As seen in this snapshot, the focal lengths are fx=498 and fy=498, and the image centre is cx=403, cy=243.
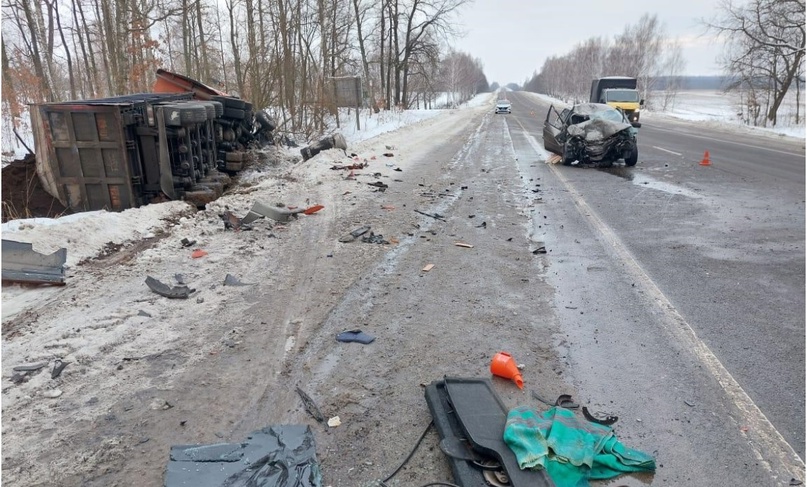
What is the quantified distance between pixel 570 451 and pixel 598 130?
479 inches

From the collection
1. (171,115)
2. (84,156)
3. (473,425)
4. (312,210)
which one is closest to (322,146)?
(171,115)

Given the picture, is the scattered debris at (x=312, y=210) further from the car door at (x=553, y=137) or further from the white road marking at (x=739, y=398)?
the car door at (x=553, y=137)

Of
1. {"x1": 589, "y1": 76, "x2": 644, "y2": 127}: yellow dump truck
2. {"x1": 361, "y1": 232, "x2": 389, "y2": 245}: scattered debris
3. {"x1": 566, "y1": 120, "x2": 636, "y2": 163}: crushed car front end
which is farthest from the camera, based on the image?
{"x1": 589, "y1": 76, "x2": 644, "y2": 127}: yellow dump truck

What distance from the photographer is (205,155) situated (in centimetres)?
1072

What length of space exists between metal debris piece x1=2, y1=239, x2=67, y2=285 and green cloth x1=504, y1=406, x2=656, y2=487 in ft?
15.0

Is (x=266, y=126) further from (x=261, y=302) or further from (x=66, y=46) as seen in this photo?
(x=66, y=46)

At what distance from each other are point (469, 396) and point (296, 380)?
3.90ft

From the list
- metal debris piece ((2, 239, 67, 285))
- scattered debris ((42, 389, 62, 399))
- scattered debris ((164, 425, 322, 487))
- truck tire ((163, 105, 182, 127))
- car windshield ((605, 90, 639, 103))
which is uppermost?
car windshield ((605, 90, 639, 103))

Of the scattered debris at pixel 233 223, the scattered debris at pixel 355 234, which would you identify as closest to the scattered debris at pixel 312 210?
the scattered debris at pixel 233 223

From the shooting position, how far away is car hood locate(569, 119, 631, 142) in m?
13.2

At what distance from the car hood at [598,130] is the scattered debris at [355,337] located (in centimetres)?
1095

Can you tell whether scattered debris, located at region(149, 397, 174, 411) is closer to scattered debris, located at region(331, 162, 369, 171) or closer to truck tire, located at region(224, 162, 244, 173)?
scattered debris, located at region(331, 162, 369, 171)

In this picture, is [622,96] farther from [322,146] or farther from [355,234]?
[355,234]

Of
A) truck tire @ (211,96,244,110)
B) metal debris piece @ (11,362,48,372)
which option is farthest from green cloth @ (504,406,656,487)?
truck tire @ (211,96,244,110)
